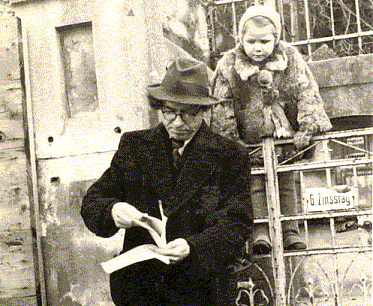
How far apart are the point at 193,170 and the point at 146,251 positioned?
52 centimetres

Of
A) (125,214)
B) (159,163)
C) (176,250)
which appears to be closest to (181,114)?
(159,163)

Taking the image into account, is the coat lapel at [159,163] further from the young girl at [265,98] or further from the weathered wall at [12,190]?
the weathered wall at [12,190]

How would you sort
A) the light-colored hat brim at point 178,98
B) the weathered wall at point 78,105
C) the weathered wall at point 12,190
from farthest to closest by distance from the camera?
the weathered wall at point 12,190, the weathered wall at point 78,105, the light-colored hat brim at point 178,98

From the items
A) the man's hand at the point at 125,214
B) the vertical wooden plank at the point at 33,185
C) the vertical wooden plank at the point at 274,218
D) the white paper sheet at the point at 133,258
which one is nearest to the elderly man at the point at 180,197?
the man's hand at the point at 125,214

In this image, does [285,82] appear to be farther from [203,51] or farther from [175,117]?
[203,51]

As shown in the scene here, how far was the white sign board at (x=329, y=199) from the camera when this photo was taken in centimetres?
514

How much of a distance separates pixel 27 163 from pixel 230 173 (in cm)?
244

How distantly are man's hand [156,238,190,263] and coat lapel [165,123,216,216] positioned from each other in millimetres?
273

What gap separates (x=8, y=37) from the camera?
6055 mm

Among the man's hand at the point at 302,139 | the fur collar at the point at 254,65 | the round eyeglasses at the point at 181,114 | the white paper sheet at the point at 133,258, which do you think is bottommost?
the white paper sheet at the point at 133,258

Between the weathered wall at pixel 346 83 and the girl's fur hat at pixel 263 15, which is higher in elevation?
the girl's fur hat at pixel 263 15

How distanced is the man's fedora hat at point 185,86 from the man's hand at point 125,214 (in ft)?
1.93

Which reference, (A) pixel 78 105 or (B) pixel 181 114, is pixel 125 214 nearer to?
(B) pixel 181 114

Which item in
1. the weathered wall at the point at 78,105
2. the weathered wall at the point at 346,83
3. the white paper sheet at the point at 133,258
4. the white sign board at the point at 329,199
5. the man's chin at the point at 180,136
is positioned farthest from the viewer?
the weathered wall at the point at 346,83
